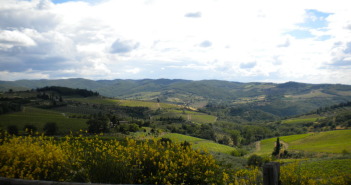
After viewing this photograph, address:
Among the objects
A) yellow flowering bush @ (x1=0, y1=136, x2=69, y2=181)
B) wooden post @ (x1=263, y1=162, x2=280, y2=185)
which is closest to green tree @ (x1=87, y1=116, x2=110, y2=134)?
yellow flowering bush @ (x1=0, y1=136, x2=69, y2=181)

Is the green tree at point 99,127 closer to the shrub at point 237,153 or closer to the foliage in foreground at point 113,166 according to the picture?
the shrub at point 237,153

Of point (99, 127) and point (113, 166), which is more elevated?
point (113, 166)

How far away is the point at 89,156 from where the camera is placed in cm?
765

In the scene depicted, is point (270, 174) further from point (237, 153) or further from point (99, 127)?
point (237, 153)

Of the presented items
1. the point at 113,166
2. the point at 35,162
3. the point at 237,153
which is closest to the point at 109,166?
the point at 113,166

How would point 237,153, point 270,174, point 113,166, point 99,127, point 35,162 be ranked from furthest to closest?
point 237,153 < point 99,127 < point 35,162 < point 113,166 < point 270,174

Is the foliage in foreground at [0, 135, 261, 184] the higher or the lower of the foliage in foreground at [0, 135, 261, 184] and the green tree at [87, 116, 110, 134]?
the higher

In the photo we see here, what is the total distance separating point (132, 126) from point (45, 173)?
80098mm

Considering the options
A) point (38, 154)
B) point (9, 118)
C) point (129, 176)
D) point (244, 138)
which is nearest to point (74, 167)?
point (38, 154)

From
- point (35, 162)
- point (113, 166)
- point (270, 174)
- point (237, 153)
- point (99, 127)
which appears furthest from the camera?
point (237, 153)

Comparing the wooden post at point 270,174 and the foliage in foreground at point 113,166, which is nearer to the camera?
the wooden post at point 270,174

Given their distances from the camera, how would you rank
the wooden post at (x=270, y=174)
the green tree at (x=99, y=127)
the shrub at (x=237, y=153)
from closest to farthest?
1. the wooden post at (x=270, y=174)
2. the green tree at (x=99, y=127)
3. the shrub at (x=237, y=153)

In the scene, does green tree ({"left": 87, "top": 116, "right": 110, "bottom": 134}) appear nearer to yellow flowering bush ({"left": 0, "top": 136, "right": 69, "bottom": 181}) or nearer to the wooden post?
yellow flowering bush ({"left": 0, "top": 136, "right": 69, "bottom": 181})

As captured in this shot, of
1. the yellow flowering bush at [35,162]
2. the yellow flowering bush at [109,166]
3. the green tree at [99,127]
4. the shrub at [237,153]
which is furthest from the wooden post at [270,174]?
the shrub at [237,153]
